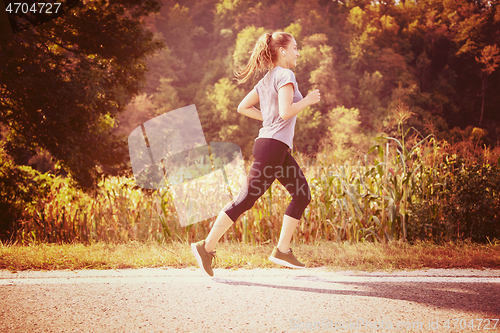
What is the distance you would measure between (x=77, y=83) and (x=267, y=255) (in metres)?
4.89

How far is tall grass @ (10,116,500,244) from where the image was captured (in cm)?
479

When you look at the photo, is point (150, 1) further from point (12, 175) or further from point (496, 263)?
point (496, 263)

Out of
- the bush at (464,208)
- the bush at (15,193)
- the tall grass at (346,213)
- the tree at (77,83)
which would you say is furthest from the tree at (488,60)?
the bush at (15,193)

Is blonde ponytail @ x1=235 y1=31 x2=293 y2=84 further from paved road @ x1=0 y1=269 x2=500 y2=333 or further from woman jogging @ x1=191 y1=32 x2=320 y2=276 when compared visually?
paved road @ x1=0 y1=269 x2=500 y2=333

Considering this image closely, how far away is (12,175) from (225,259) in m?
5.12

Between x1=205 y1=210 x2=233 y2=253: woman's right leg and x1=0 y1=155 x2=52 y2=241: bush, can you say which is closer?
x1=205 y1=210 x2=233 y2=253: woman's right leg

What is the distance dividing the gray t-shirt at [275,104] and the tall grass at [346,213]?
184cm

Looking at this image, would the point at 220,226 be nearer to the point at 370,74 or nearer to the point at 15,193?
the point at 15,193

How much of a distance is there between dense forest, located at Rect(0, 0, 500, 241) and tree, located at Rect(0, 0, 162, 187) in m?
0.03

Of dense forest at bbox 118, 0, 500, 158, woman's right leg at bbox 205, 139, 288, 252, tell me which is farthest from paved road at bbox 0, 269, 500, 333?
dense forest at bbox 118, 0, 500, 158

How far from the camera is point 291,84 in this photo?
10.6 feet

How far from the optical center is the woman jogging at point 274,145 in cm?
329

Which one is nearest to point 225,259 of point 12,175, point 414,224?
point 414,224

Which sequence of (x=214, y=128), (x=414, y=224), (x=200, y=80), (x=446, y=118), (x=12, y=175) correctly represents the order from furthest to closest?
(x=200, y=80), (x=214, y=128), (x=446, y=118), (x=12, y=175), (x=414, y=224)
